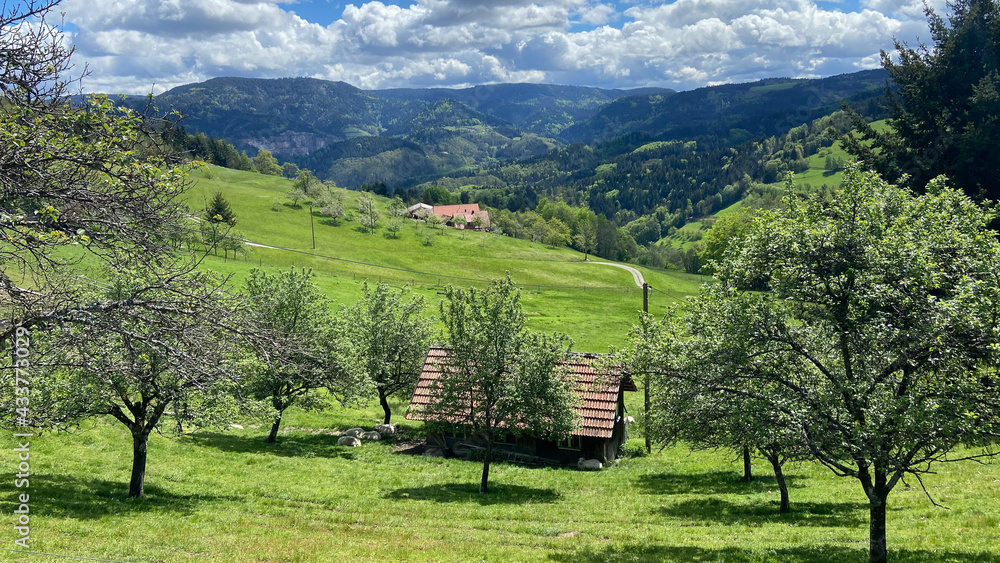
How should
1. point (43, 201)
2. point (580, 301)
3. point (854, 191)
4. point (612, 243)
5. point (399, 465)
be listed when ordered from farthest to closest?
point (612, 243) < point (580, 301) < point (399, 465) < point (854, 191) < point (43, 201)

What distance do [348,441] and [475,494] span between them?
43.4 ft

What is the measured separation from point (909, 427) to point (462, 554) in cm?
1149

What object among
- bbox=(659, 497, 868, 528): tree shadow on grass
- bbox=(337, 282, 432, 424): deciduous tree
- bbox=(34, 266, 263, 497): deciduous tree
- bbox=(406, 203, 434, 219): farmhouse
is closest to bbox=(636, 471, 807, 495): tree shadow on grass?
bbox=(659, 497, 868, 528): tree shadow on grass

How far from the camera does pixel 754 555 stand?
17328mm

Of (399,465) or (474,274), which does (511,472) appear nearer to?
(399,465)

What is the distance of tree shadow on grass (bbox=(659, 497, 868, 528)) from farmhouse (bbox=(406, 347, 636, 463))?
9.47m

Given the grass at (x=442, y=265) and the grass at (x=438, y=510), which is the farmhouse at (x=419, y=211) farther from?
the grass at (x=438, y=510)

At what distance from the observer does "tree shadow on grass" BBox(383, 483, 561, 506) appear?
2706 cm

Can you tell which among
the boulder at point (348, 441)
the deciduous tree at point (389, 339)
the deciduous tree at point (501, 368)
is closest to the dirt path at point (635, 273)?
the deciduous tree at point (389, 339)

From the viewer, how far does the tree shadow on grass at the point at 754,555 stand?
16.3m

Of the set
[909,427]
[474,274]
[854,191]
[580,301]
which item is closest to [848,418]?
[909,427]

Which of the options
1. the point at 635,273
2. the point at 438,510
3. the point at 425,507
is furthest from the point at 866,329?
the point at 635,273

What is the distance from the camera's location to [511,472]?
113ft

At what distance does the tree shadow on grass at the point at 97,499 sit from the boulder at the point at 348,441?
47.0 ft
